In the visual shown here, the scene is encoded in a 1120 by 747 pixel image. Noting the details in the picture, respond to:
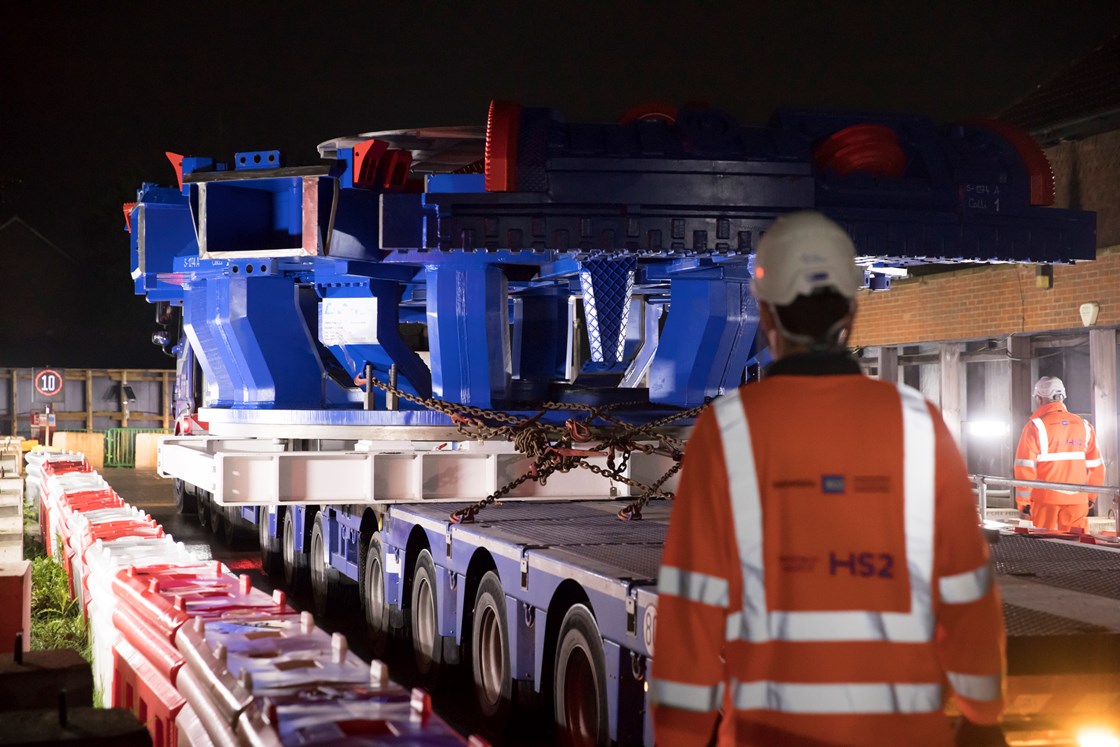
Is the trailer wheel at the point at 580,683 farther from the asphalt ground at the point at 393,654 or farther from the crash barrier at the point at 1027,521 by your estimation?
the crash barrier at the point at 1027,521

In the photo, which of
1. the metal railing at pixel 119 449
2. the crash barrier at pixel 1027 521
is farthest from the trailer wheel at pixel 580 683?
the metal railing at pixel 119 449

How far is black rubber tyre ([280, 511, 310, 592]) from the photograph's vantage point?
42.3 ft

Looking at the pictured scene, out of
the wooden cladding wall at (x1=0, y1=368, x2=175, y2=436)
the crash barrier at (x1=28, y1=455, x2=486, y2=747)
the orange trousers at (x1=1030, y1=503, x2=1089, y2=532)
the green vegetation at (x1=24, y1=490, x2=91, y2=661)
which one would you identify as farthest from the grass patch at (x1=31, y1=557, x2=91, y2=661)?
the wooden cladding wall at (x1=0, y1=368, x2=175, y2=436)

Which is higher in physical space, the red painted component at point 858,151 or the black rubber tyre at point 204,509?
the red painted component at point 858,151

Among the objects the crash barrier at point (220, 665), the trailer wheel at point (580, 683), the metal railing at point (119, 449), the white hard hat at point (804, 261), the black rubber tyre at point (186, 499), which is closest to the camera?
the white hard hat at point (804, 261)

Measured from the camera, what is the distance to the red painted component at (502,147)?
758 centimetres

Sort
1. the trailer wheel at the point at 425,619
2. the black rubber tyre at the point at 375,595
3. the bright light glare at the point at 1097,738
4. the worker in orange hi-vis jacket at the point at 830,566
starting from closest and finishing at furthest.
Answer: the worker in orange hi-vis jacket at the point at 830,566 < the bright light glare at the point at 1097,738 < the trailer wheel at the point at 425,619 < the black rubber tyre at the point at 375,595

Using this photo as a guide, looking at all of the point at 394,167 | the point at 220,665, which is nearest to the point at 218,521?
the point at 394,167

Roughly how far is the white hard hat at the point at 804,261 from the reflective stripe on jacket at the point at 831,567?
21 centimetres

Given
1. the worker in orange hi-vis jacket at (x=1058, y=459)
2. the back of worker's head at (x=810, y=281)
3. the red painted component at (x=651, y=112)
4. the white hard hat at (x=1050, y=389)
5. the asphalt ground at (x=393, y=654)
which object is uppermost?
the red painted component at (x=651, y=112)

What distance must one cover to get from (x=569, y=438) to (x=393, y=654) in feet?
8.00

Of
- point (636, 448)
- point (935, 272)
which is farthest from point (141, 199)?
point (935, 272)

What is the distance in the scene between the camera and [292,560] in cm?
1310

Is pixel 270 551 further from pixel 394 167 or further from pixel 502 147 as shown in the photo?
pixel 502 147
